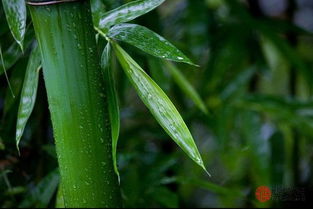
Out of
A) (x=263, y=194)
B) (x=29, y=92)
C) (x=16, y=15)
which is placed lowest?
(x=263, y=194)

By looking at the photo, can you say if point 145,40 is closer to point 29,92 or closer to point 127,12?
point 127,12

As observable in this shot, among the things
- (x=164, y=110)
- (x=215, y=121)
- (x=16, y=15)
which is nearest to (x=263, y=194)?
(x=215, y=121)

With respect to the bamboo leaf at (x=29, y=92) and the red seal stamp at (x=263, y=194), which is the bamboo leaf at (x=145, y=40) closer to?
the bamboo leaf at (x=29, y=92)

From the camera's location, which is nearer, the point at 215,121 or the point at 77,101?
the point at 77,101

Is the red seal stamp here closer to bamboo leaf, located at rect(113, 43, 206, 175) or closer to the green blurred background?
the green blurred background

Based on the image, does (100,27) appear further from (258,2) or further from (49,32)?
(258,2)

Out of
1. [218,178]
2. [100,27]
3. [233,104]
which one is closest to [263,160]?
[233,104]

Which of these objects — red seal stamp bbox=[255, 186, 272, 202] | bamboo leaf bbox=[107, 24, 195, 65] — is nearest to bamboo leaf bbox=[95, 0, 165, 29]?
bamboo leaf bbox=[107, 24, 195, 65]
